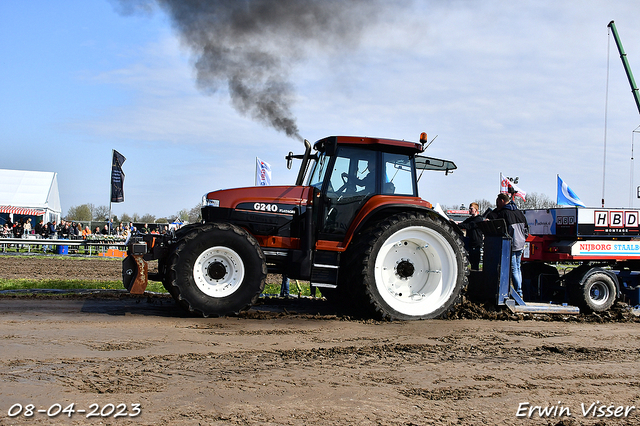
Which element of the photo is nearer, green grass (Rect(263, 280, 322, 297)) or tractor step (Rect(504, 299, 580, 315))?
tractor step (Rect(504, 299, 580, 315))

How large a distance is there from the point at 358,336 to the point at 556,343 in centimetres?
210

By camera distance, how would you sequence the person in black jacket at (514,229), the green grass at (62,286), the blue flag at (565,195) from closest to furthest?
the person in black jacket at (514,229) → the green grass at (62,286) → the blue flag at (565,195)

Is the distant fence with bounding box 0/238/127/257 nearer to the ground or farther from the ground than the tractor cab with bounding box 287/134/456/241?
nearer to the ground

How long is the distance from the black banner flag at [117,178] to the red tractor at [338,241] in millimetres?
17155

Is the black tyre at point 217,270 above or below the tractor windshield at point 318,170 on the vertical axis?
below

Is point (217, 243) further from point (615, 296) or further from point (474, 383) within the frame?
point (615, 296)

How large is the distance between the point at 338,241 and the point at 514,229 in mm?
2875

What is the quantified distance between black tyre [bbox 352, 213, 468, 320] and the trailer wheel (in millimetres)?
2484

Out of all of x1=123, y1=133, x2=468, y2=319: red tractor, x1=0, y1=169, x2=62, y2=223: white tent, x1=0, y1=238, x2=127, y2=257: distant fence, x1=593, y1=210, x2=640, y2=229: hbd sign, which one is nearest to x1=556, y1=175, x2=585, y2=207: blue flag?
x1=593, y1=210, x2=640, y2=229: hbd sign

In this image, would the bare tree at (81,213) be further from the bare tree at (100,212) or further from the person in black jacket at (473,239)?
the person in black jacket at (473,239)

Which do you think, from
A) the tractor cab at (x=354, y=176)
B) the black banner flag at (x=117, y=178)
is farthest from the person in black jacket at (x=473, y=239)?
the black banner flag at (x=117, y=178)

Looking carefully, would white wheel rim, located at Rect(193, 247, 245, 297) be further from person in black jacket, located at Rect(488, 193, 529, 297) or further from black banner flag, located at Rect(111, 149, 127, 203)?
black banner flag, located at Rect(111, 149, 127, 203)

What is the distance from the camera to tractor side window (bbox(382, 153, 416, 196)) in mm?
7543

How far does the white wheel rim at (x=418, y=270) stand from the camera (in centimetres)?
741
